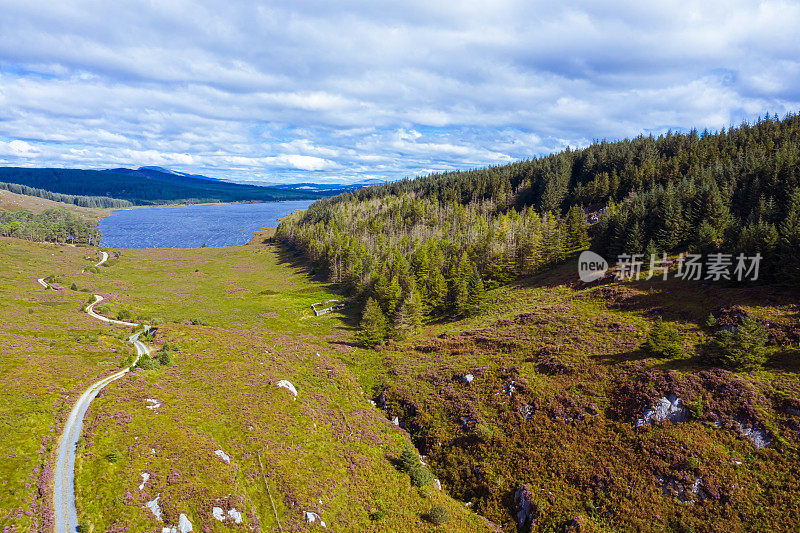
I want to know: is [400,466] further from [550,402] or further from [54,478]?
[54,478]

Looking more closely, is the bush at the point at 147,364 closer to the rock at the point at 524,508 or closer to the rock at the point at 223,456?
the rock at the point at 223,456

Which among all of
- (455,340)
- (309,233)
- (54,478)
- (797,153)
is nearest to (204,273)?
(309,233)

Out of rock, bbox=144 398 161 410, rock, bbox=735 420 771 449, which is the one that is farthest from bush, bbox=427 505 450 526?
rock, bbox=144 398 161 410

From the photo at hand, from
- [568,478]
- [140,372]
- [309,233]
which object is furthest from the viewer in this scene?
[309,233]

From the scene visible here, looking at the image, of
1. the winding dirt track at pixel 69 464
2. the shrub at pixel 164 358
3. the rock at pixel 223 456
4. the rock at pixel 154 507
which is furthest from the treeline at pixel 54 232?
the rock at pixel 154 507

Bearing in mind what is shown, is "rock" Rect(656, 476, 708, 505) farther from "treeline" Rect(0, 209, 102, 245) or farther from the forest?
"treeline" Rect(0, 209, 102, 245)

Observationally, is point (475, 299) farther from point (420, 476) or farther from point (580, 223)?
point (580, 223)
